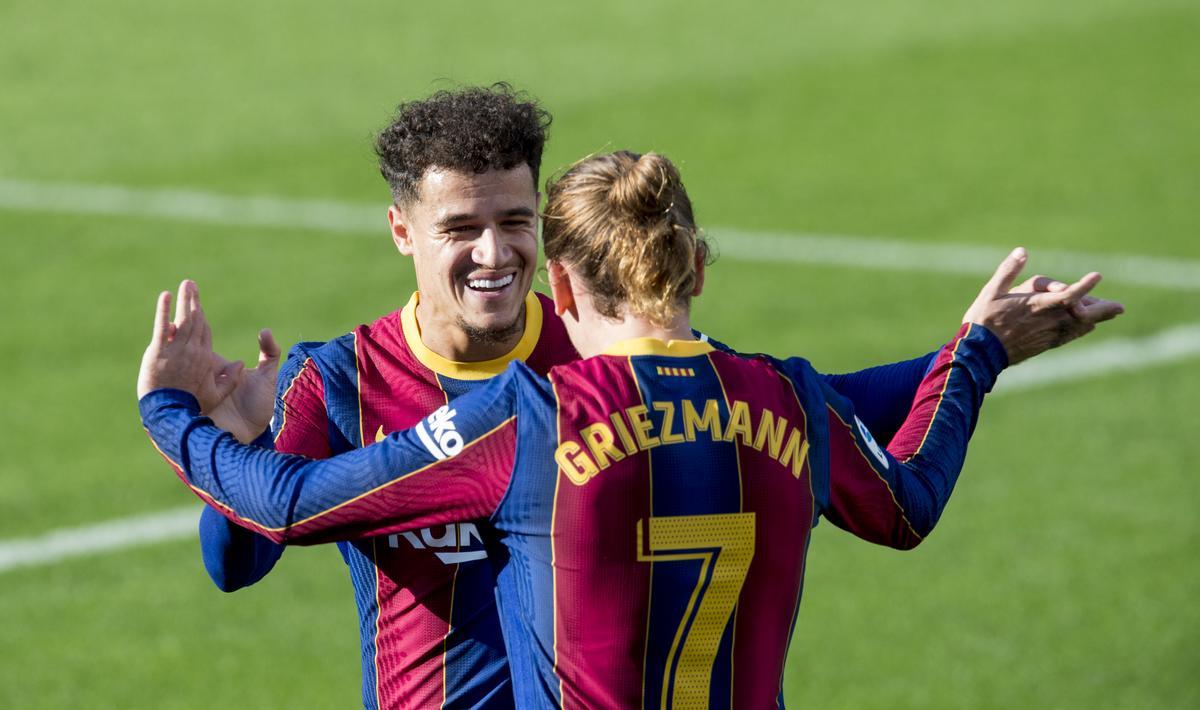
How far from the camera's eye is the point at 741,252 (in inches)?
606

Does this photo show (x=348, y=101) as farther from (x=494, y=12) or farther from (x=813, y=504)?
(x=813, y=504)

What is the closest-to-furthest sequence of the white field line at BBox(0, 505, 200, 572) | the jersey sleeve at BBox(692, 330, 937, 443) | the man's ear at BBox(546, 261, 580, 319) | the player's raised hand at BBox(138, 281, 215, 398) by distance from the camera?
the man's ear at BBox(546, 261, 580, 319) < the player's raised hand at BBox(138, 281, 215, 398) < the jersey sleeve at BBox(692, 330, 937, 443) < the white field line at BBox(0, 505, 200, 572)

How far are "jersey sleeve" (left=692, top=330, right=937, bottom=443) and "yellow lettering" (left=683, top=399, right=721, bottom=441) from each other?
0.90 metres

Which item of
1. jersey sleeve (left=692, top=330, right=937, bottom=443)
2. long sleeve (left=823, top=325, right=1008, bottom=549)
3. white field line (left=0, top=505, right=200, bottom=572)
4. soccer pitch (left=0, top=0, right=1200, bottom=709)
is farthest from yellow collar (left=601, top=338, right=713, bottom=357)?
white field line (left=0, top=505, right=200, bottom=572)

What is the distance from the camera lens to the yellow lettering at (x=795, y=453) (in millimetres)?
3930

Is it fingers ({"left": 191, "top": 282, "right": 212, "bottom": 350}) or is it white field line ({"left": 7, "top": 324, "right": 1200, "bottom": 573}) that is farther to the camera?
white field line ({"left": 7, "top": 324, "right": 1200, "bottom": 573})

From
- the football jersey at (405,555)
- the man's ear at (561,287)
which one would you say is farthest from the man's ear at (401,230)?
the man's ear at (561,287)

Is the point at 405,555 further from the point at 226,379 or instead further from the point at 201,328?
the point at 201,328

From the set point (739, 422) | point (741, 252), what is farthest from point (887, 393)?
point (741, 252)

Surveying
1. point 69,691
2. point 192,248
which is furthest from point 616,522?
point 192,248

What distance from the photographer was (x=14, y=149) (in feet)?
61.2

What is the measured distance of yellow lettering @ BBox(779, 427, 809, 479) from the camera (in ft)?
12.9

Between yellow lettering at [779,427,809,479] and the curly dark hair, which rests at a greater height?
the curly dark hair

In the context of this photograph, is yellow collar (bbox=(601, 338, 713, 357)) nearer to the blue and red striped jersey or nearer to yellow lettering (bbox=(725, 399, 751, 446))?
the blue and red striped jersey
